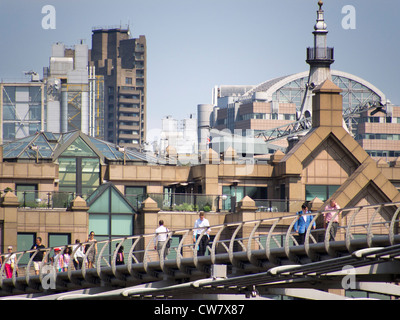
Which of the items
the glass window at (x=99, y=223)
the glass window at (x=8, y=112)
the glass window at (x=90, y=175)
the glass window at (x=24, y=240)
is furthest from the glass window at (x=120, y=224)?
the glass window at (x=8, y=112)

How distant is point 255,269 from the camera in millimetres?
42125

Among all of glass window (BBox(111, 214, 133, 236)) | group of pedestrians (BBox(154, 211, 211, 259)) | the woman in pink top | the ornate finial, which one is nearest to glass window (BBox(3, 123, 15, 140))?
the ornate finial

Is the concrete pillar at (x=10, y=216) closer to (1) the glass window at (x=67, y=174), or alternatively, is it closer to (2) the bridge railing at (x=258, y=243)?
(1) the glass window at (x=67, y=174)

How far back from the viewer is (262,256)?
41344 millimetres

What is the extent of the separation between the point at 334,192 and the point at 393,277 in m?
29.8

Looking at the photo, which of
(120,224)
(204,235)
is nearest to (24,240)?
(120,224)

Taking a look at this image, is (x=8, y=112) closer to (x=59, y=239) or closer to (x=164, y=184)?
(x=164, y=184)

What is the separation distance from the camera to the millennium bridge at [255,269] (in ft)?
124

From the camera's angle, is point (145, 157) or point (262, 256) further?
point (145, 157)

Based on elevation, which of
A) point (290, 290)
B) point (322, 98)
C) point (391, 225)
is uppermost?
point (322, 98)

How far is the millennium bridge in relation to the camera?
37656 mm

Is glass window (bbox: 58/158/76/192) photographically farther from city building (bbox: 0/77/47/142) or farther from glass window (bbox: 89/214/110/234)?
city building (bbox: 0/77/47/142)
